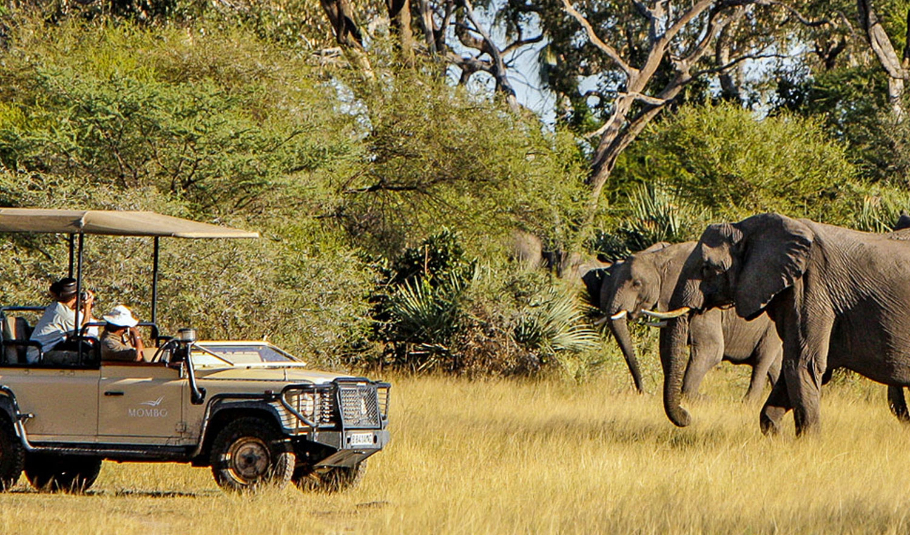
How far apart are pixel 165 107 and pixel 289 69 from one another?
4.16 m

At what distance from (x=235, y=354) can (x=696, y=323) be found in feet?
21.6

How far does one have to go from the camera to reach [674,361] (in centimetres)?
1416

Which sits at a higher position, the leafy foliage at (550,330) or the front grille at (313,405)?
the leafy foliage at (550,330)

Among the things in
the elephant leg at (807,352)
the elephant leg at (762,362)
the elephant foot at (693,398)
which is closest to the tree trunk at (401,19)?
the elephant leg at (762,362)

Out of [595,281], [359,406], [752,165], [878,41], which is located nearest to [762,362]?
[595,281]

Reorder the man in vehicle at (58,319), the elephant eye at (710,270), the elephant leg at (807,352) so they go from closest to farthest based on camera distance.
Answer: the man in vehicle at (58,319)
the elephant leg at (807,352)
the elephant eye at (710,270)

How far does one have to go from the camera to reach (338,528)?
823 cm

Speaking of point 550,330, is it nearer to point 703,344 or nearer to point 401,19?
point 703,344

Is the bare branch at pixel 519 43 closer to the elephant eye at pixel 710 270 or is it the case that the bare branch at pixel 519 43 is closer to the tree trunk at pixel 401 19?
the tree trunk at pixel 401 19

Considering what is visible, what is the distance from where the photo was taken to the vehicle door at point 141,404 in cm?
945

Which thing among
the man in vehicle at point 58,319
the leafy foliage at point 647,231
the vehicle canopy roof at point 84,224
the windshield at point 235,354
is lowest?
the windshield at point 235,354

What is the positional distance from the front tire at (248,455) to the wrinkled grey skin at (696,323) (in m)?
7.00

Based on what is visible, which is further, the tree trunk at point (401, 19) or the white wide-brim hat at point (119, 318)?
the tree trunk at point (401, 19)

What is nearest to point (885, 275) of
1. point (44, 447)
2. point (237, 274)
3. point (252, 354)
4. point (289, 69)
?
point (252, 354)
